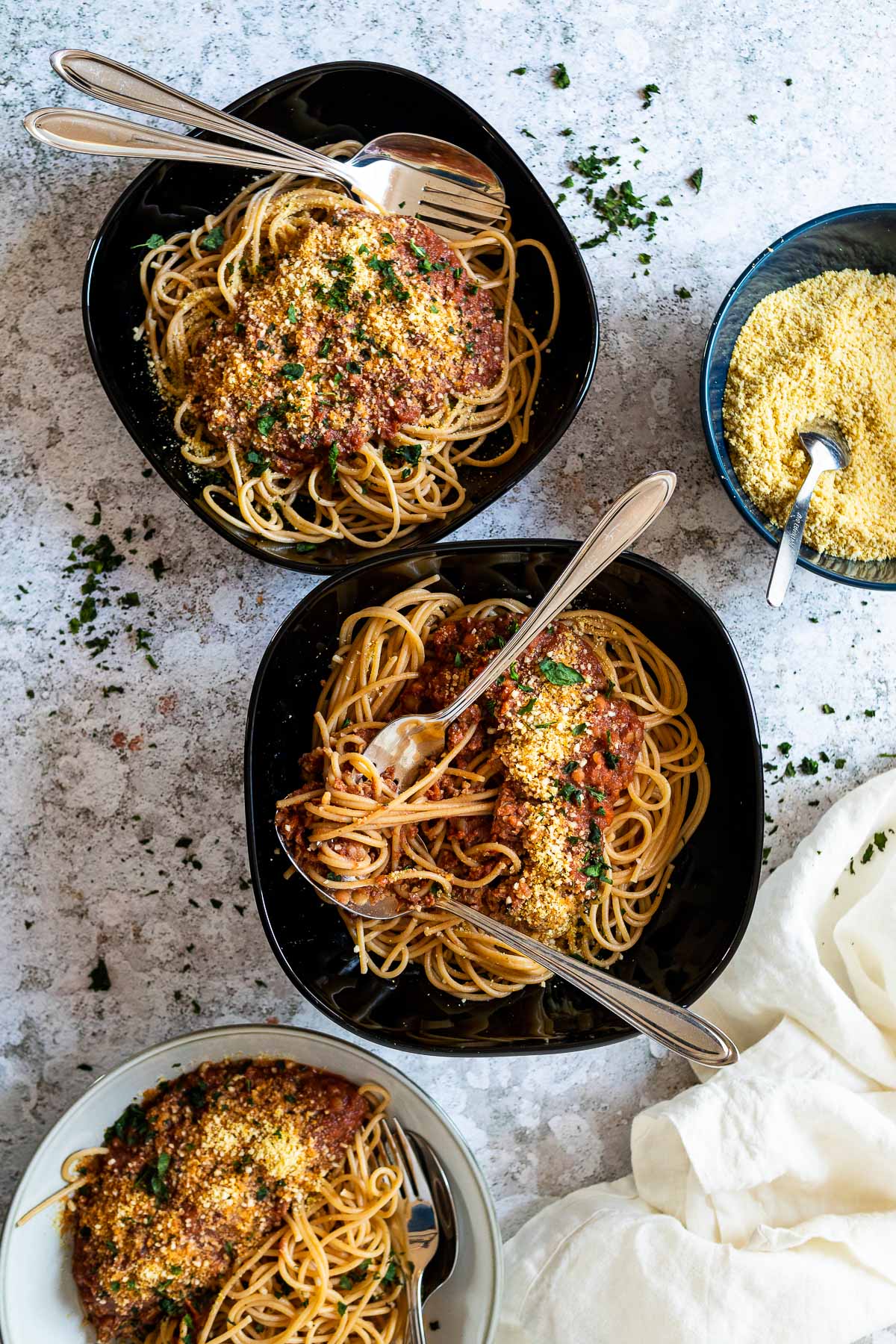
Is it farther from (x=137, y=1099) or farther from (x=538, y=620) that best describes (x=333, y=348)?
(x=137, y=1099)

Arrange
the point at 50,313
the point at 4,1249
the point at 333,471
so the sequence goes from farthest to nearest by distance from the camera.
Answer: the point at 50,313 < the point at 333,471 < the point at 4,1249

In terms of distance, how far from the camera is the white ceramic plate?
2.47 meters

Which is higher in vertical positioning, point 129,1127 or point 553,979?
point 553,979

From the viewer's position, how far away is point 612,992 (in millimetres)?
2268

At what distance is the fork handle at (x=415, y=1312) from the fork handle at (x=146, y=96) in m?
2.93

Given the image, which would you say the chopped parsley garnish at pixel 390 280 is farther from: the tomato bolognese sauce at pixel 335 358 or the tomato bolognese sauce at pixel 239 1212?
the tomato bolognese sauce at pixel 239 1212

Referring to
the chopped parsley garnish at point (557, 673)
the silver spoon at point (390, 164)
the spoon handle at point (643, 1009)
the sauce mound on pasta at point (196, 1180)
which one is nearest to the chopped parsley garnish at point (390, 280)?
the silver spoon at point (390, 164)

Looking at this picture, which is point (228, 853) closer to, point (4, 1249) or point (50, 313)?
point (4, 1249)

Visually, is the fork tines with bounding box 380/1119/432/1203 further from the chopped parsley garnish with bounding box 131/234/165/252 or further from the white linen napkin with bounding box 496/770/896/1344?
the chopped parsley garnish with bounding box 131/234/165/252

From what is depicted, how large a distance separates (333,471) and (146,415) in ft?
1.68

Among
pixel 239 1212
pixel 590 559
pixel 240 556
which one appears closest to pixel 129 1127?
pixel 239 1212

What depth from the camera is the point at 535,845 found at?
2457mm

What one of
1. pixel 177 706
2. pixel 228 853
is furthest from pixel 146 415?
pixel 228 853

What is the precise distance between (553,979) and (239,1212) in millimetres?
975
